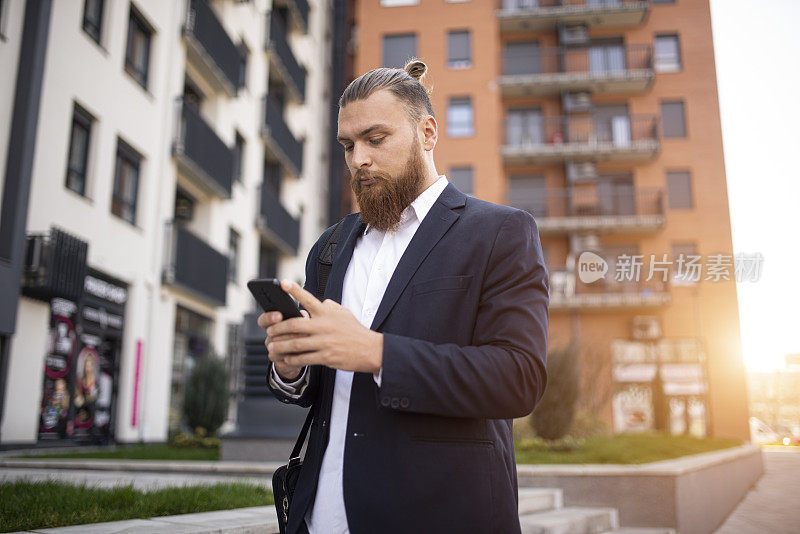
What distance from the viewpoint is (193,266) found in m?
17.7

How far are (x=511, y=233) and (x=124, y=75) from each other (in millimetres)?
15049

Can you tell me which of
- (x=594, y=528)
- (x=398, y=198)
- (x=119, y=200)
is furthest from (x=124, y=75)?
(x=398, y=198)

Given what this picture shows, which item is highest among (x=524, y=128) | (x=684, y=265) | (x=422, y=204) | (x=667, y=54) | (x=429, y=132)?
(x=667, y=54)

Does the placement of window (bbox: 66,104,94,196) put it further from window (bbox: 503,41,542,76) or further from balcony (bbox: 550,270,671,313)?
window (bbox: 503,41,542,76)

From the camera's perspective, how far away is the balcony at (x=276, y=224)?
23.5m

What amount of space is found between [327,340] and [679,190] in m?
33.4

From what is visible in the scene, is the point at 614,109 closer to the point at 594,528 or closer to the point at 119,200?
the point at 119,200

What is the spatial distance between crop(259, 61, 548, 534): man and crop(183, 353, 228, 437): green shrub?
1108 centimetres

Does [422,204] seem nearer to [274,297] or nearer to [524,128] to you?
[274,297]

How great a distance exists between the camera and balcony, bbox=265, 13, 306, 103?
79.3 feet

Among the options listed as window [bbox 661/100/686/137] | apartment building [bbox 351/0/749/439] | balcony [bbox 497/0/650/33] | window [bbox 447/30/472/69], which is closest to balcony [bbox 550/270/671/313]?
apartment building [bbox 351/0/749/439]

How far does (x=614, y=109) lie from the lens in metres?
33.3

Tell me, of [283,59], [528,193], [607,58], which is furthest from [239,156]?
[607,58]

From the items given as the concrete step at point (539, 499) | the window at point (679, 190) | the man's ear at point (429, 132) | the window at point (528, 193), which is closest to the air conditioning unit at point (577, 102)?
the window at point (528, 193)
